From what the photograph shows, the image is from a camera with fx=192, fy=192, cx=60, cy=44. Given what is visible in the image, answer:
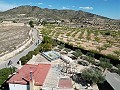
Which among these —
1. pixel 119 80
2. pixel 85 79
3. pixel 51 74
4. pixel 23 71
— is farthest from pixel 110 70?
pixel 23 71

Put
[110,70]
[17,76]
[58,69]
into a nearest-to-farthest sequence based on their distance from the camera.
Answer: [17,76]
[58,69]
[110,70]

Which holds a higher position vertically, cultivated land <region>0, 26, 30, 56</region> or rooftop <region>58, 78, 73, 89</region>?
rooftop <region>58, 78, 73, 89</region>

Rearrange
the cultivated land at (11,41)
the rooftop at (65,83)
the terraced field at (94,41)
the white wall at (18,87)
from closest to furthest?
the white wall at (18,87)
the rooftop at (65,83)
the cultivated land at (11,41)
the terraced field at (94,41)

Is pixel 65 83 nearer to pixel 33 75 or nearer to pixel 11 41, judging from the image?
pixel 33 75

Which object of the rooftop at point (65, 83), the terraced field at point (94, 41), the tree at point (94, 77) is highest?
the tree at point (94, 77)

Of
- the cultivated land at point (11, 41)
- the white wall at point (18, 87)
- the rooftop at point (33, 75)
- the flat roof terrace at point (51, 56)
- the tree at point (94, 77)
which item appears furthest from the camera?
the cultivated land at point (11, 41)

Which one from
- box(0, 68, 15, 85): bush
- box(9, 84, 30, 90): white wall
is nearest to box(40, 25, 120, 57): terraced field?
box(0, 68, 15, 85): bush

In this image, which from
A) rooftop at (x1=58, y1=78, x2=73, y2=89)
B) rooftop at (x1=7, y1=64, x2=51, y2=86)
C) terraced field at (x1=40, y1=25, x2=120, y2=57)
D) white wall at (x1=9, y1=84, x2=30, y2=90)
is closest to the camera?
white wall at (x1=9, y1=84, x2=30, y2=90)

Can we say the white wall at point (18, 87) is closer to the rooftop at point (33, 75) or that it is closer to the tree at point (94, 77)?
the rooftop at point (33, 75)

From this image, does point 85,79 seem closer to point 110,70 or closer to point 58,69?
point 58,69

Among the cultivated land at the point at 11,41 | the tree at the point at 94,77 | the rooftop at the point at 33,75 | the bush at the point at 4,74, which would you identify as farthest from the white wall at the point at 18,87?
the cultivated land at the point at 11,41

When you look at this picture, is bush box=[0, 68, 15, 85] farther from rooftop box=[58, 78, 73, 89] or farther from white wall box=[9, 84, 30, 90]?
rooftop box=[58, 78, 73, 89]
